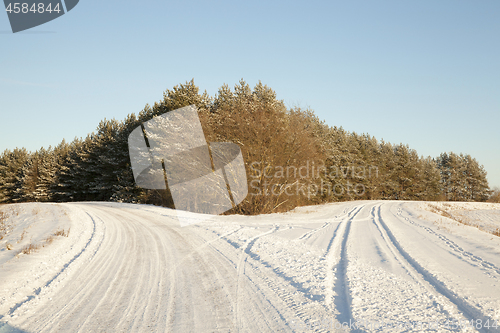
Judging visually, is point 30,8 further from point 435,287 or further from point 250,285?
point 435,287

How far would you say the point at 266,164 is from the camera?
1694 centimetres

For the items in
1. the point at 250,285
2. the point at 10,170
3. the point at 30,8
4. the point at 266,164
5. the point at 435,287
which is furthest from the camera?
the point at 10,170

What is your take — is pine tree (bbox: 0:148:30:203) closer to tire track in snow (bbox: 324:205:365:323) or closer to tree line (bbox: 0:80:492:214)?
tree line (bbox: 0:80:492:214)

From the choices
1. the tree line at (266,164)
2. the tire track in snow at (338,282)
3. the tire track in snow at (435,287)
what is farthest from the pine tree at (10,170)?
the tire track in snow at (435,287)

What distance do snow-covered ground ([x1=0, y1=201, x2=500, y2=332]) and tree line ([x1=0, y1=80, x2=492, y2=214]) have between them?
30.0ft

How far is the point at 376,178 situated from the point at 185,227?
1677 inches

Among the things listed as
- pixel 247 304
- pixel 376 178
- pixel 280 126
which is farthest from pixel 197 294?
pixel 376 178

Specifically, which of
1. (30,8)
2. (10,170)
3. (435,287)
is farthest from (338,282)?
(10,170)

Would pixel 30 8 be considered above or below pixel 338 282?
above

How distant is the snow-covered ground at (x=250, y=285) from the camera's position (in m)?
3.38

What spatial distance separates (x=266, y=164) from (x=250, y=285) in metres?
12.5

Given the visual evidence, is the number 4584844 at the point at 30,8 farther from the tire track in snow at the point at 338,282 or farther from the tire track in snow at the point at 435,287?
the tire track in snow at the point at 435,287

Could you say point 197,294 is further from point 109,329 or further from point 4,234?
point 4,234

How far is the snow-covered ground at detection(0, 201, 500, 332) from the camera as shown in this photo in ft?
11.1
